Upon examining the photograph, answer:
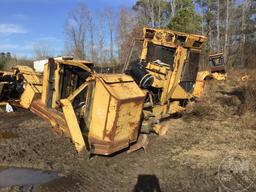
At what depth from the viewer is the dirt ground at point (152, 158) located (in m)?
5.30

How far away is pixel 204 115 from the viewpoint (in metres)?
10.5

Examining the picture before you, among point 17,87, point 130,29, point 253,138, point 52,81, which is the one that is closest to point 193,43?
point 253,138

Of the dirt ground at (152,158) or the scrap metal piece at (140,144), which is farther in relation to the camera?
the scrap metal piece at (140,144)

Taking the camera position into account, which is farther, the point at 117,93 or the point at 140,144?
the point at 140,144

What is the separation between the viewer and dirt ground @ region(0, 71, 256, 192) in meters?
5.30

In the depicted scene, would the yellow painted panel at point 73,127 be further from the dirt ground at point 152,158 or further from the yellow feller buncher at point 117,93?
the dirt ground at point 152,158

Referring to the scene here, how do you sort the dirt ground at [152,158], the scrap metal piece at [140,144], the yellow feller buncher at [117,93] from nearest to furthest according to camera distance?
the dirt ground at [152,158], the yellow feller buncher at [117,93], the scrap metal piece at [140,144]

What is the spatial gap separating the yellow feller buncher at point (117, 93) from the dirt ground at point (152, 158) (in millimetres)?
327

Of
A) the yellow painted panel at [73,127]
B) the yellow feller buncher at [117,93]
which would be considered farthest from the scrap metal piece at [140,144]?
the yellow painted panel at [73,127]

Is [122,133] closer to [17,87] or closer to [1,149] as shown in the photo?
[1,149]

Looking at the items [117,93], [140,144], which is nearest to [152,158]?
[140,144]

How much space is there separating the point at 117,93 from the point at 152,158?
Answer: 133 cm

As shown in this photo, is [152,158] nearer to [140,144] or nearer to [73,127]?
[140,144]

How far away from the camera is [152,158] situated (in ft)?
21.2
